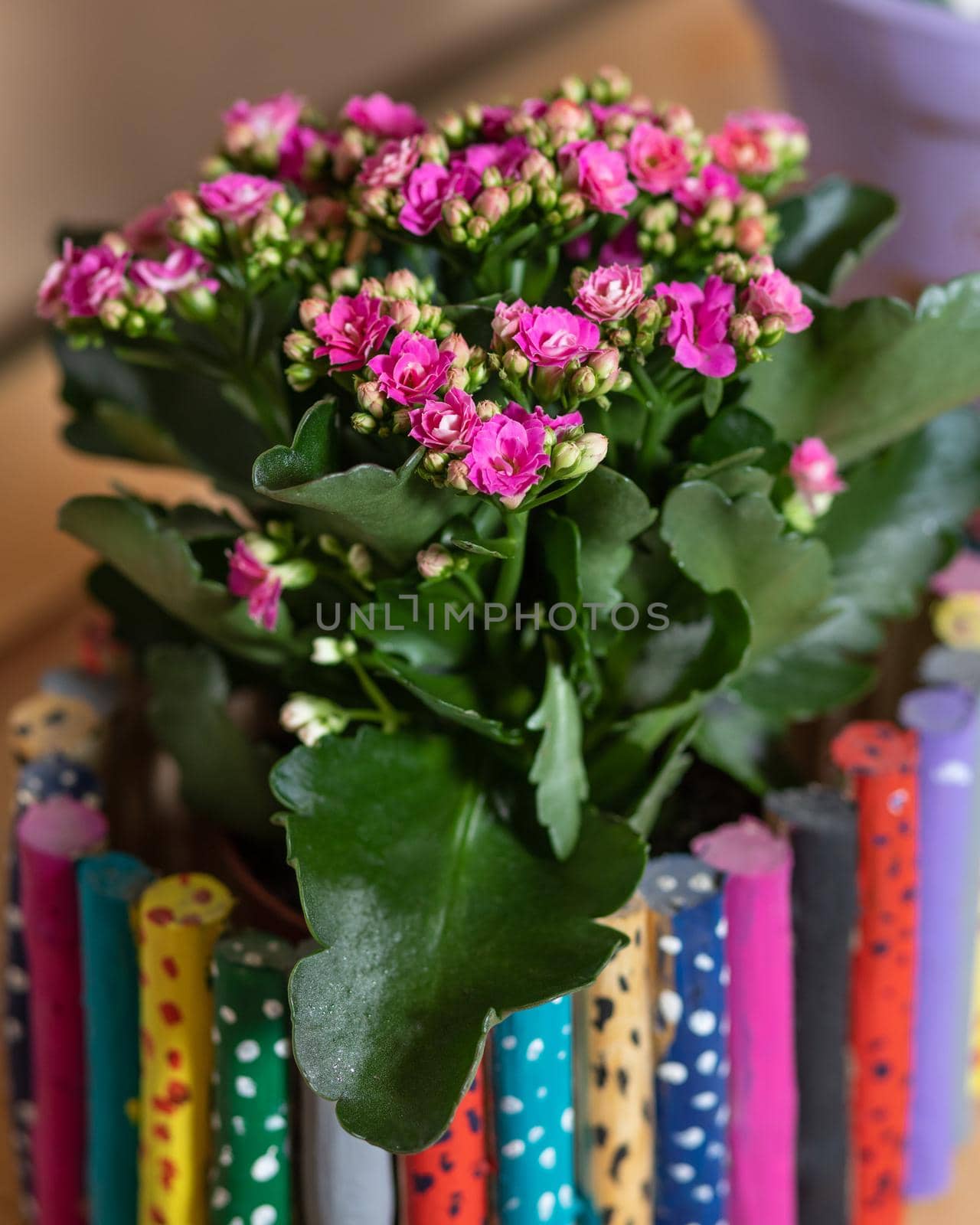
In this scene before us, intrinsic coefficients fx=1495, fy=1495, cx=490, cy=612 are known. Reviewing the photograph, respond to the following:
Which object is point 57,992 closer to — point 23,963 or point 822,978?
point 23,963

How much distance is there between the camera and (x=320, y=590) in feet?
1.67

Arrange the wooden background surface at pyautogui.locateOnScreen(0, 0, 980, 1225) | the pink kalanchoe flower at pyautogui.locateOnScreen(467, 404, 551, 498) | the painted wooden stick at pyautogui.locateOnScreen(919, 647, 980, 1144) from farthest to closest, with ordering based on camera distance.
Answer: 1. the wooden background surface at pyautogui.locateOnScreen(0, 0, 980, 1225)
2. the painted wooden stick at pyautogui.locateOnScreen(919, 647, 980, 1144)
3. the pink kalanchoe flower at pyautogui.locateOnScreen(467, 404, 551, 498)

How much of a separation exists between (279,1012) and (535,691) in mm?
131

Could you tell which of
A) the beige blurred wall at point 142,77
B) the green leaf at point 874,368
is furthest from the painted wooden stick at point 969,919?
the beige blurred wall at point 142,77

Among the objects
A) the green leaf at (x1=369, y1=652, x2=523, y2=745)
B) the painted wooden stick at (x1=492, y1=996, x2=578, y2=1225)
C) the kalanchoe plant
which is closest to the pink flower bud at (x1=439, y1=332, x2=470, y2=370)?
the kalanchoe plant

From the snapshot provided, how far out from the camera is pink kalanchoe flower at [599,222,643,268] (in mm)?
495

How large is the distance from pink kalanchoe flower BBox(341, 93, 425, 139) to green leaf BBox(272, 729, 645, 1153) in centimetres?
20

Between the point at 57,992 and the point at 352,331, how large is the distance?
30 cm

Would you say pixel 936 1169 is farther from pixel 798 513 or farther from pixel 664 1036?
pixel 798 513

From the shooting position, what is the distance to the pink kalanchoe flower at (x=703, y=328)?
0.40m

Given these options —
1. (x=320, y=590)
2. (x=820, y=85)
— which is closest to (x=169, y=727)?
(x=320, y=590)

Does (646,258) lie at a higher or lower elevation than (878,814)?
higher

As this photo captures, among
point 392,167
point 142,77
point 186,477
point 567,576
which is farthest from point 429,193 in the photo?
point 142,77

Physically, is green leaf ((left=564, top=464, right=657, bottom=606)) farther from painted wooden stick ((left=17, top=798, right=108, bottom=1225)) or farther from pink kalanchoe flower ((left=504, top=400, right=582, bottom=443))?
painted wooden stick ((left=17, top=798, right=108, bottom=1225))
